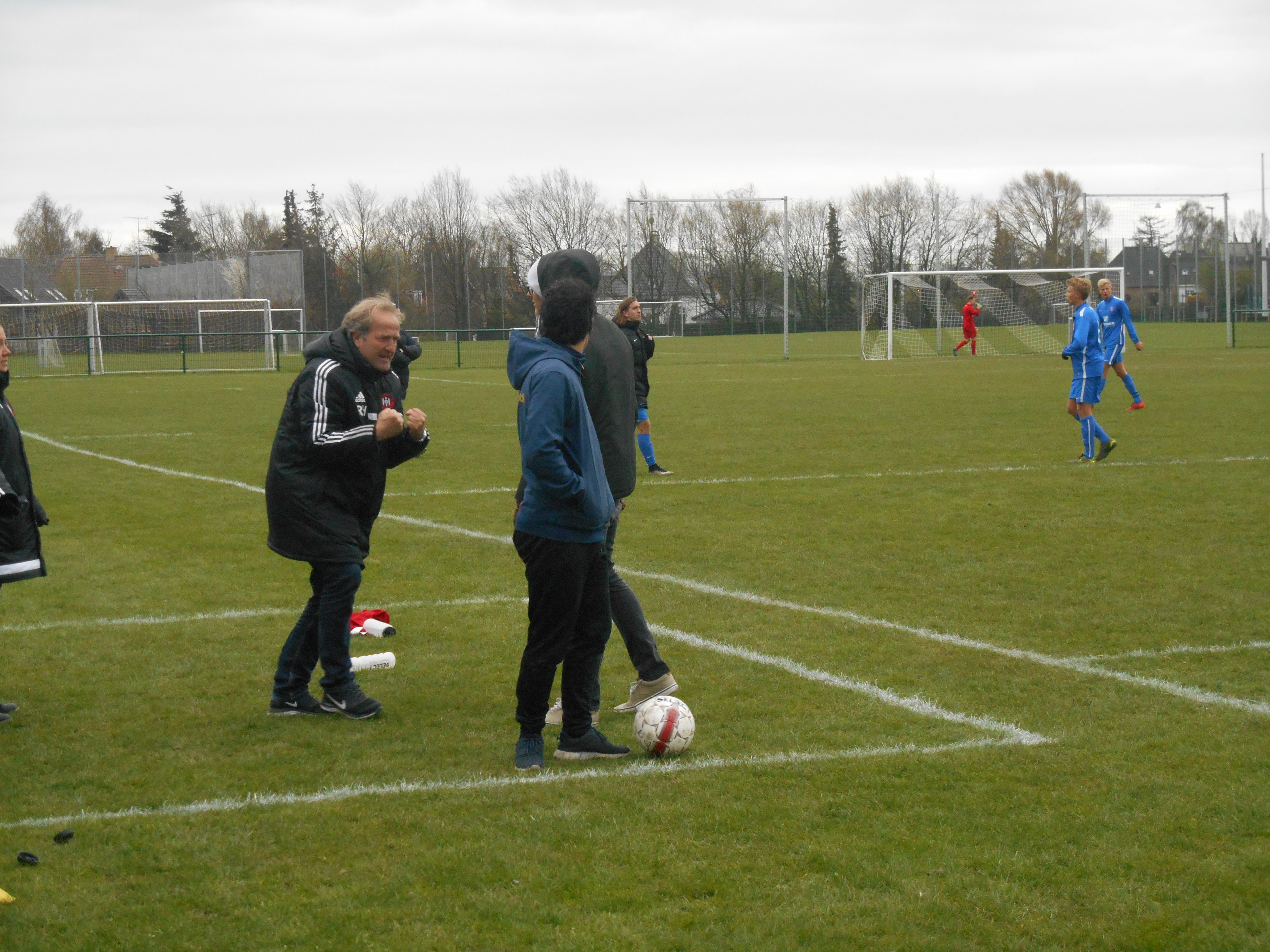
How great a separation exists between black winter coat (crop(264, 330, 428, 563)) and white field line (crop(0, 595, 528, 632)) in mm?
2130

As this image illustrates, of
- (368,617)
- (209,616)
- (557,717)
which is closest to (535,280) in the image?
(557,717)

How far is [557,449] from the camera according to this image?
4422 millimetres

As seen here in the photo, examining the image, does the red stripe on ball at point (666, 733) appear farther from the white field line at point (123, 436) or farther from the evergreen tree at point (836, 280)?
the evergreen tree at point (836, 280)

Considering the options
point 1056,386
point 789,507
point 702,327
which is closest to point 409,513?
point 789,507

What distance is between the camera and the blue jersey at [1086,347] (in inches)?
530

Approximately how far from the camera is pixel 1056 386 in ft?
80.8

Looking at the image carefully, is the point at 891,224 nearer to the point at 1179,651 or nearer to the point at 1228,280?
the point at 1228,280

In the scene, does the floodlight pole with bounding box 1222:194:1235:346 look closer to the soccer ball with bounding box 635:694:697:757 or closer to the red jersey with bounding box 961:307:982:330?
the red jersey with bounding box 961:307:982:330

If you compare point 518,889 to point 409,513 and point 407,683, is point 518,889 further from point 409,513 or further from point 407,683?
point 409,513

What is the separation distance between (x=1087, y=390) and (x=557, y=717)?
31.9 feet

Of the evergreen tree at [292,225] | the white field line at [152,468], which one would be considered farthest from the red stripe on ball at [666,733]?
the evergreen tree at [292,225]

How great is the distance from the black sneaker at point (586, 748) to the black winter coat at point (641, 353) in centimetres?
726

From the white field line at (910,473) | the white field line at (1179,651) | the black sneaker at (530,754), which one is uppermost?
the white field line at (910,473)

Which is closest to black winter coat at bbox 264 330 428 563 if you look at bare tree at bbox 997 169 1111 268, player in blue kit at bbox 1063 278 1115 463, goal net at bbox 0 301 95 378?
player in blue kit at bbox 1063 278 1115 463
